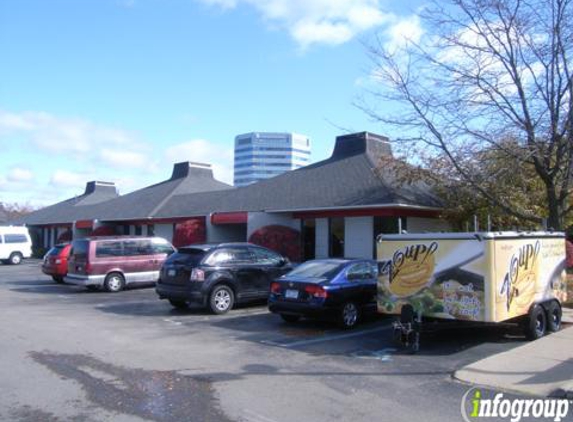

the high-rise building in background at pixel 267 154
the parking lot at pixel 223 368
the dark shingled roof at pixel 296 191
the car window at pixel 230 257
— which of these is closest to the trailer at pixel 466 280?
the parking lot at pixel 223 368

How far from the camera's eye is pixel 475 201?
67.5 feet

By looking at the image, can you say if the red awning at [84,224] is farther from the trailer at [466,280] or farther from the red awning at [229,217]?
the trailer at [466,280]

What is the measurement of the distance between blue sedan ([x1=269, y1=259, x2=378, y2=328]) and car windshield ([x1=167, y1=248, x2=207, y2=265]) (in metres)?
2.68

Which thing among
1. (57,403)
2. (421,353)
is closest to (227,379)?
(57,403)

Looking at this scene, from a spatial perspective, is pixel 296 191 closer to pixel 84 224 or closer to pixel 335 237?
pixel 335 237

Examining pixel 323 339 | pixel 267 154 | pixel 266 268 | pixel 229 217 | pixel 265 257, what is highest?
pixel 267 154

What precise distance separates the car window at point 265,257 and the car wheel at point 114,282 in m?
6.28

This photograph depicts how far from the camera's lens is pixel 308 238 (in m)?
25.0

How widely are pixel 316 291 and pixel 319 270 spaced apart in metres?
0.88

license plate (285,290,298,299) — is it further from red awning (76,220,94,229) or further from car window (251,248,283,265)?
red awning (76,220,94,229)

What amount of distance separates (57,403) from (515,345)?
7332 mm

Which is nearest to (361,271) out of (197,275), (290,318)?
(290,318)

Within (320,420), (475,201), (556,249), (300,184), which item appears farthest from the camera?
(300,184)

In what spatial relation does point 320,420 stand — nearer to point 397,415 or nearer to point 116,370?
point 397,415
